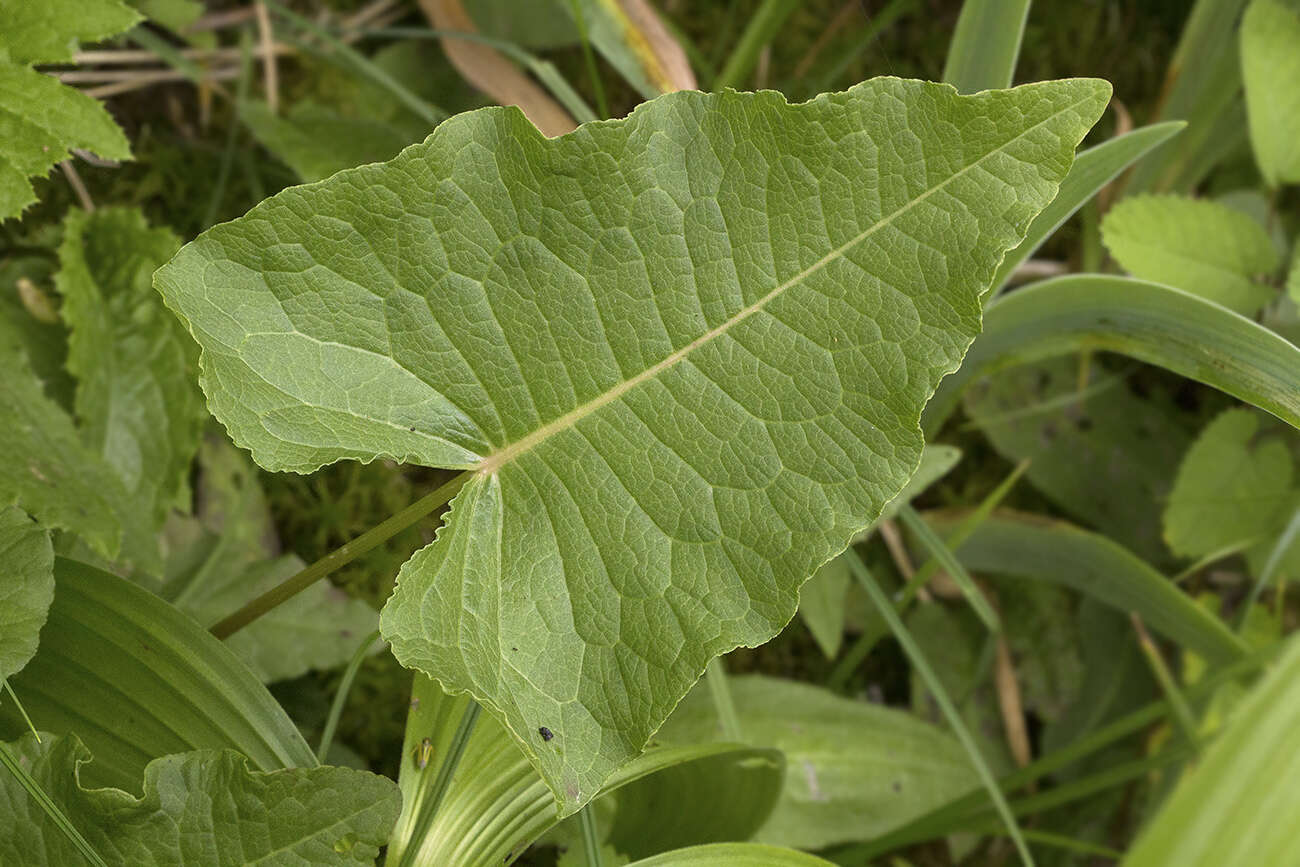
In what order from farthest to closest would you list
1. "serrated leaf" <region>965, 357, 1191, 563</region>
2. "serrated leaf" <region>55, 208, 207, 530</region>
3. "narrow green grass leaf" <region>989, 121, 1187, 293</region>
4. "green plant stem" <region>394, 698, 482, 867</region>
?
"serrated leaf" <region>965, 357, 1191, 563</region> → "serrated leaf" <region>55, 208, 207, 530</region> → "narrow green grass leaf" <region>989, 121, 1187, 293</region> → "green plant stem" <region>394, 698, 482, 867</region>

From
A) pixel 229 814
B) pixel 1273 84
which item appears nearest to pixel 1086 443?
pixel 1273 84

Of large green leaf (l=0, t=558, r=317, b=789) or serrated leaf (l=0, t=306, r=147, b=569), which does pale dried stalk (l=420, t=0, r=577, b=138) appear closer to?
serrated leaf (l=0, t=306, r=147, b=569)

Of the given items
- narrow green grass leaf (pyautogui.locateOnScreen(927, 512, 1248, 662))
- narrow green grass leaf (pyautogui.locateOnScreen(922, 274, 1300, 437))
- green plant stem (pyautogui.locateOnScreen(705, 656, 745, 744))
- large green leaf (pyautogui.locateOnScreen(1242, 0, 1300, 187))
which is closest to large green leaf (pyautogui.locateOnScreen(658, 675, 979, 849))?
green plant stem (pyautogui.locateOnScreen(705, 656, 745, 744))

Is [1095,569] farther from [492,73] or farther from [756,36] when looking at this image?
[492,73]

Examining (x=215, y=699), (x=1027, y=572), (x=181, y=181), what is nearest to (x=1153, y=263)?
(x=1027, y=572)

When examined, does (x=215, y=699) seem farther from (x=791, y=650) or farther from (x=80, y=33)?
(x=791, y=650)
